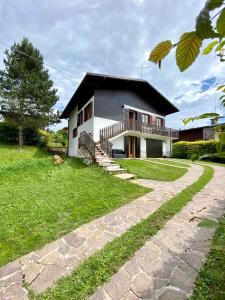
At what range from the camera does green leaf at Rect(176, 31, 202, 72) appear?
24.9 inches

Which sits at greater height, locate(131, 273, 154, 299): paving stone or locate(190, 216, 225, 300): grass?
locate(190, 216, 225, 300): grass

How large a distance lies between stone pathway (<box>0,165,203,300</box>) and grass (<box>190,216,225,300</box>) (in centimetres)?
158

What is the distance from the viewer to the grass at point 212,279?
2225mm

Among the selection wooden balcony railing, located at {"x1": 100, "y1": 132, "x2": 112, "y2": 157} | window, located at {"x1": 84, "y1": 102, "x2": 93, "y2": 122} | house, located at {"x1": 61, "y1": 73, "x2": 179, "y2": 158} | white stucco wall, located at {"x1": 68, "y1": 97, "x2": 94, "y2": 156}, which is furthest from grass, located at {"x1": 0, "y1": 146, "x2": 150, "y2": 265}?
window, located at {"x1": 84, "y1": 102, "x2": 93, "y2": 122}

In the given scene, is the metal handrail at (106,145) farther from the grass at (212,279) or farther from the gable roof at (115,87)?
the grass at (212,279)

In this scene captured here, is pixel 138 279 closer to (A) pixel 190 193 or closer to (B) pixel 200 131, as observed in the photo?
(A) pixel 190 193

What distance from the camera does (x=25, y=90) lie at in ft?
61.2

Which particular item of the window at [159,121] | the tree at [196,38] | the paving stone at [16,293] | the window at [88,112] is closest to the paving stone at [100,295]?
the paving stone at [16,293]

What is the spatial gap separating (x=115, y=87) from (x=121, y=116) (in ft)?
8.13

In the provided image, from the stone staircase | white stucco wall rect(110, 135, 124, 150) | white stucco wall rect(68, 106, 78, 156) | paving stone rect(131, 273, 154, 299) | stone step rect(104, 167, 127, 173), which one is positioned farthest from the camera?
white stucco wall rect(68, 106, 78, 156)

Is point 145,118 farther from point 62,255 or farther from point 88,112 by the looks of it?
point 62,255

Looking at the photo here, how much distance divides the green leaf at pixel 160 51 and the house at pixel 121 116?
1079 centimetres

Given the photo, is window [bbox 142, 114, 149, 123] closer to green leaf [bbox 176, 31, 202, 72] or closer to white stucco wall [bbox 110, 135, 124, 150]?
white stucco wall [bbox 110, 135, 124, 150]

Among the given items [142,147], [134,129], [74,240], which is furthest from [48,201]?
[142,147]
